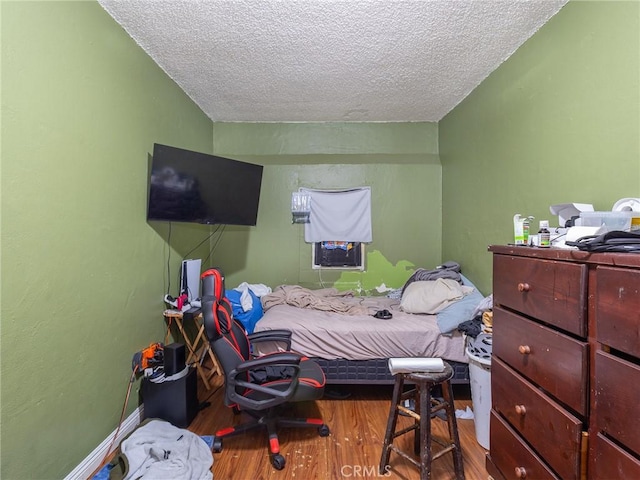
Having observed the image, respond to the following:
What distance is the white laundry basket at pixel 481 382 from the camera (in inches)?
71.6

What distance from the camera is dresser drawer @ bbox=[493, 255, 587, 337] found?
96 centimetres

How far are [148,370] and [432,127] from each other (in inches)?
148

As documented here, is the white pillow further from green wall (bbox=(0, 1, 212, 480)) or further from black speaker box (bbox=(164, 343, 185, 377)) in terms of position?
green wall (bbox=(0, 1, 212, 480))

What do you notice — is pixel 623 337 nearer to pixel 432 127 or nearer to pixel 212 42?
pixel 212 42

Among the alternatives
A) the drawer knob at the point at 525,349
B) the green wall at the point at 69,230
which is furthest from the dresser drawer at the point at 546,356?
the green wall at the point at 69,230

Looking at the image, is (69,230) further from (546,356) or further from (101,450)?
(546,356)

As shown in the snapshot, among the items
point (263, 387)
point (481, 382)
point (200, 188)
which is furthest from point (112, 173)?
point (481, 382)

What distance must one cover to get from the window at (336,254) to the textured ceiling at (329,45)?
158cm

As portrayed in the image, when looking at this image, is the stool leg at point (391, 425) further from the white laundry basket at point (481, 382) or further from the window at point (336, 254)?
the window at point (336, 254)

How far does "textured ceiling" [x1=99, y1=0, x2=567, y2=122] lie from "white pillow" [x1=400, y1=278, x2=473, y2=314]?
5.90ft

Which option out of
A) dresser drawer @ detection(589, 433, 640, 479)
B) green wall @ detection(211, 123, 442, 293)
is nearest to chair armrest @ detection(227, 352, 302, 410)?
dresser drawer @ detection(589, 433, 640, 479)

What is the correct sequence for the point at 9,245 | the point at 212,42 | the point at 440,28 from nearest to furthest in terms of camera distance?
the point at 9,245, the point at 440,28, the point at 212,42

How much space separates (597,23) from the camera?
58.0 inches

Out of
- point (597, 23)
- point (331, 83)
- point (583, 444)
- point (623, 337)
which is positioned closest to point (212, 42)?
point (331, 83)
